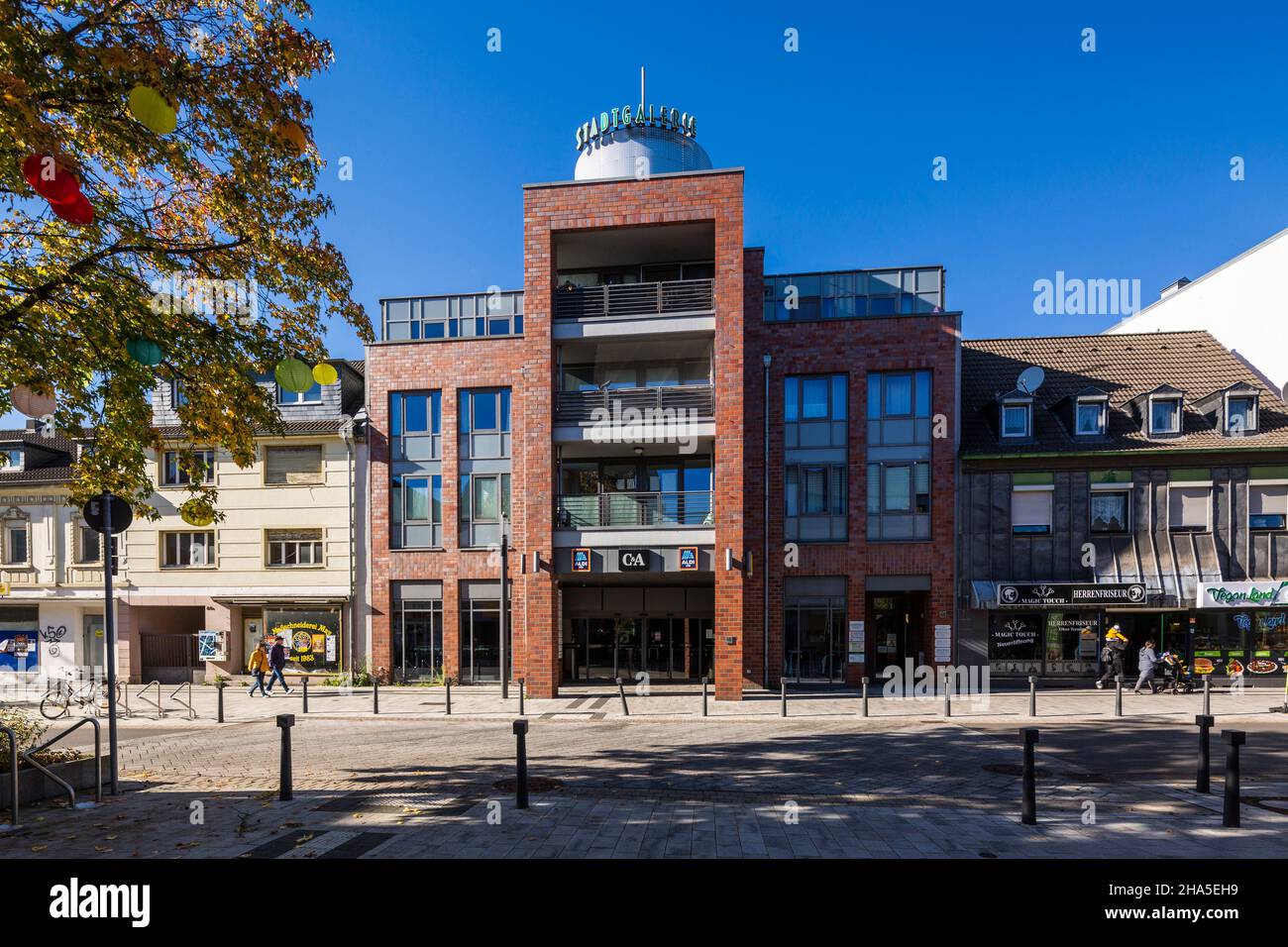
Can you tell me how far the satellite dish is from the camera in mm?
21016

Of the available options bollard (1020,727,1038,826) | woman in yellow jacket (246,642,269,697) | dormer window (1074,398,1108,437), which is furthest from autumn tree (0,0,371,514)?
dormer window (1074,398,1108,437)

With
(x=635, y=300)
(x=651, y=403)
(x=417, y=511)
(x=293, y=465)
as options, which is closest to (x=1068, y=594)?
(x=651, y=403)

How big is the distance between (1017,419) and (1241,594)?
26.1 feet

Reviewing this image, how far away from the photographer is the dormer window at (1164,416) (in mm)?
20250

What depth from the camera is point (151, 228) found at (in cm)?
820

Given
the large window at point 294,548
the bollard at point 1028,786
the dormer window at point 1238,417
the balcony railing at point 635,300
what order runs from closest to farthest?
the bollard at point 1028,786 → the balcony railing at point 635,300 → the dormer window at point 1238,417 → the large window at point 294,548

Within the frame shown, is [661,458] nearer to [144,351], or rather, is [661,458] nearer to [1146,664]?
[1146,664]

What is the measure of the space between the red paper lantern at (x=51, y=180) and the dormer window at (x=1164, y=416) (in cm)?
2521

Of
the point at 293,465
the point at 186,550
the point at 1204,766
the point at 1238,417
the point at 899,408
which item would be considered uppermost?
the point at 899,408

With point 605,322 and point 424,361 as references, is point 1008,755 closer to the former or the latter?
point 605,322

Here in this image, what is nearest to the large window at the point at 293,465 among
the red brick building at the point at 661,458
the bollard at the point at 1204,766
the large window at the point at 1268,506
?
the red brick building at the point at 661,458

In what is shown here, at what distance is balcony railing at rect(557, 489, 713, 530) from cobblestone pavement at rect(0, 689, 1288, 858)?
5468mm

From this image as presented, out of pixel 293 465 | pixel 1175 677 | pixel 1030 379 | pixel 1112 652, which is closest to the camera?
pixel 1175 677

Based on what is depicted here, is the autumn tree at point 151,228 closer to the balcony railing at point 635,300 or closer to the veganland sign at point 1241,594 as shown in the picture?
the balcony railing at point 635,300
